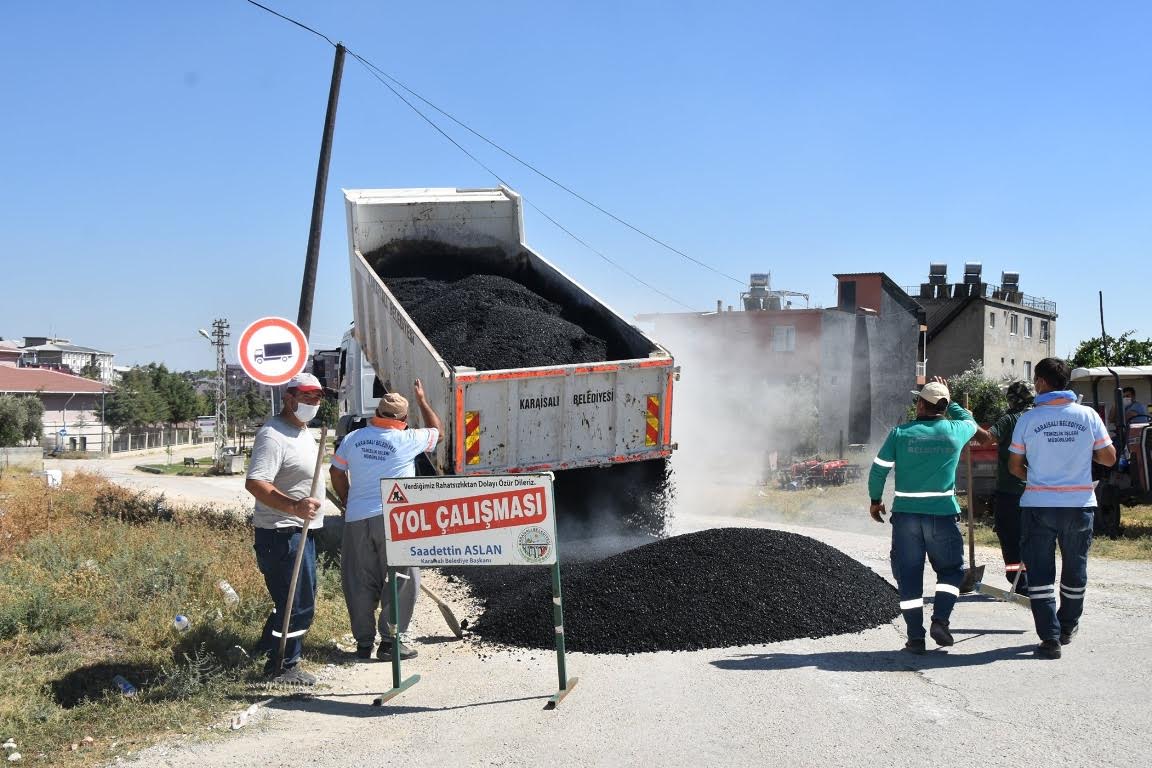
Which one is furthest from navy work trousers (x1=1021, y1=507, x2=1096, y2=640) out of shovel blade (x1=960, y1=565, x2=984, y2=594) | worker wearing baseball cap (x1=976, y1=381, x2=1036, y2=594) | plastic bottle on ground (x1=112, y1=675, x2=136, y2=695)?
plastic bottle on ground (x1=112, y1=675, x2=136, y2=695)

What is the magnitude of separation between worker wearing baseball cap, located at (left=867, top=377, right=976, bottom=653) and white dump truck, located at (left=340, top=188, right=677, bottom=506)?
3741 millimetres

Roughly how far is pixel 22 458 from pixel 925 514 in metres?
31.3

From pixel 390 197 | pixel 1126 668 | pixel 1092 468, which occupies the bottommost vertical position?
pixel 1126 668

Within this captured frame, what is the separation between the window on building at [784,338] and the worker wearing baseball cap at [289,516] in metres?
40.1

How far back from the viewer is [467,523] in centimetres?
573

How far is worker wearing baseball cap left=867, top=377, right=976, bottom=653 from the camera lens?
626 cm

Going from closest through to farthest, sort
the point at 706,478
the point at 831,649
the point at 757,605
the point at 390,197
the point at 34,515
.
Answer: the point at 831,649, the point at 757,605, the point at 34,515, the point at 390,197, the point at 706,478

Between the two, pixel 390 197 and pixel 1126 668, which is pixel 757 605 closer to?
pixel 1126 668

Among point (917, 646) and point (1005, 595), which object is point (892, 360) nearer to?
point (1005, 595)

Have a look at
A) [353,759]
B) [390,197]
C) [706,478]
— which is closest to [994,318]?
[706,478]

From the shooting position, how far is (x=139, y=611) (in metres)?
7.10

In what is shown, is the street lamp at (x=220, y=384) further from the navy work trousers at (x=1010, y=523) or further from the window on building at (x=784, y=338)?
the navy work trousers at (x=1010, y=523)

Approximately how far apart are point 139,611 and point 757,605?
170 inches

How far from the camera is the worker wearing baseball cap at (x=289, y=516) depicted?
568 centimetres
